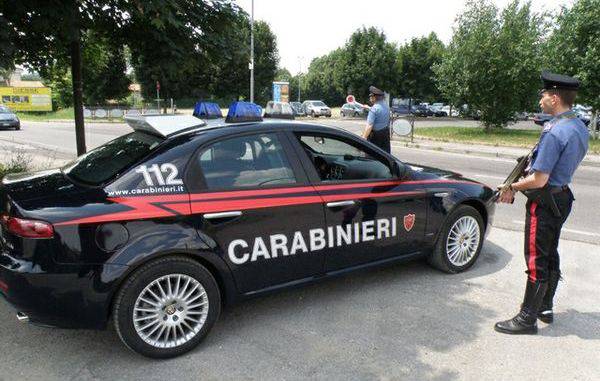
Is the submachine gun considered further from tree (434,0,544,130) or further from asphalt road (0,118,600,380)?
tree (434,0,544,130)

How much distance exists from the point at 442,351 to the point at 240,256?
1482mm

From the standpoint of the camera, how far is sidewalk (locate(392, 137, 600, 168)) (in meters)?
14.9

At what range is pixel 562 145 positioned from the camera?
3.15 meters

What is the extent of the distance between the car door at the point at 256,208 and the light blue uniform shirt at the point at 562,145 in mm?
1541

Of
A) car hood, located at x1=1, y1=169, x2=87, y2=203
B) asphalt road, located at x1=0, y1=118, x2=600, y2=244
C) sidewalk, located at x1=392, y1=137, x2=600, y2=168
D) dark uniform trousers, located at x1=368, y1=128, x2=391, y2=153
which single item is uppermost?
dark uniform trousers, located at x1=368, y1=128, x2=391, y2=153

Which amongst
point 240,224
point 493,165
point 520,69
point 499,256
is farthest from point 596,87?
point 240,224

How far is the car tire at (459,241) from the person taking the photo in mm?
4367

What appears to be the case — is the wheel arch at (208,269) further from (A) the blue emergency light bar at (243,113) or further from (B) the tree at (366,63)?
(B) the tree at (366,63)

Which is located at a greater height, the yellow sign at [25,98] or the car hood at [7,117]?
the yellow sign at [25,98]

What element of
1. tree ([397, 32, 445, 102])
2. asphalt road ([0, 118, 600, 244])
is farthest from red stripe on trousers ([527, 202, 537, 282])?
tree ([397, 32, 445, 102])

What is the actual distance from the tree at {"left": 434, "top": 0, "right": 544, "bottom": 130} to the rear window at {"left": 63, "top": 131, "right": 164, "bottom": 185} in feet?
67.8

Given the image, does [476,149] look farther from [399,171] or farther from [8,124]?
[8,124]

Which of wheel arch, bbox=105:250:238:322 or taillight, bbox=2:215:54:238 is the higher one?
taillight, bbox=2:215:54:238

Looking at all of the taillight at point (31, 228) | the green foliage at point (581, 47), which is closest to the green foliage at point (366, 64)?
the green foliage at point (581, 47)
